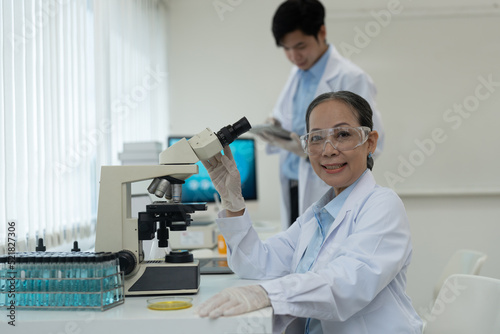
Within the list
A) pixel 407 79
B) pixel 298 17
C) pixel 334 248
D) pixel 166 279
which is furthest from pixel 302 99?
pixel 166 279

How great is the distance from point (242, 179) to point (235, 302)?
1781 millimetres

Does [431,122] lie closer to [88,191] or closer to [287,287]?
[88,191]

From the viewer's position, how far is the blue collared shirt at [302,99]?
8.34 ft

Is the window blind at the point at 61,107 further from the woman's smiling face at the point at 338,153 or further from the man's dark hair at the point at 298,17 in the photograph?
the woman's smiling face at the point at 338,153

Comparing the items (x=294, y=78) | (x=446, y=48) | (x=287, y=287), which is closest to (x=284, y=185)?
(x=294, y=78)

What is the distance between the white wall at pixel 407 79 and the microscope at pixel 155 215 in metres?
2.03

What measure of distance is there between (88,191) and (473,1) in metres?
2.74

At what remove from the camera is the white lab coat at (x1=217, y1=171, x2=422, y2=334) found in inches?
42.1

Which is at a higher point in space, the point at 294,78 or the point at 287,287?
the point at 294,78

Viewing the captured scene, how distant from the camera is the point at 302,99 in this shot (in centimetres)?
265

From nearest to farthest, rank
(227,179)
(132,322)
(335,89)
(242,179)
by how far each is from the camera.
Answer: (132,322)
(227,179)
(335,89)
(242,179)

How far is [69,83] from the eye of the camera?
2086 millimetres

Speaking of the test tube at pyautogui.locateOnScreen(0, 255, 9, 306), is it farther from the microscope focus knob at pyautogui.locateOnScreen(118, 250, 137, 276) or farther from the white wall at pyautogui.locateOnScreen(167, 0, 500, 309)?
the white wall at pyautogui.locateOnScreen(167, 0, 500, 309)

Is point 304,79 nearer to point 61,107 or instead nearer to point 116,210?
point 61,107
